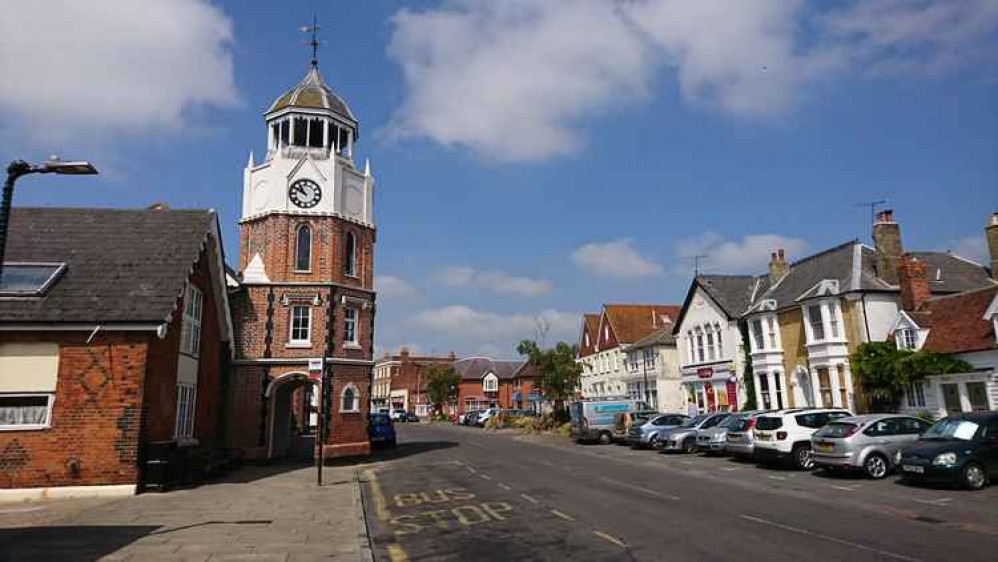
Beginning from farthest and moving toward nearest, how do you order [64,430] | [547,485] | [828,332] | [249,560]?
1. [828,332]
2. [547,485]
3. [64,430]
4. [249,560]

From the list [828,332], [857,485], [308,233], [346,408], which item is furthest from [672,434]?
[308,233]

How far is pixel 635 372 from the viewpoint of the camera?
49.5 metres

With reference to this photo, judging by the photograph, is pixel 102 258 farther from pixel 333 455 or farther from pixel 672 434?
pixel 672 434

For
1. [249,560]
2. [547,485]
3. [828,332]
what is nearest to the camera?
[249,560]

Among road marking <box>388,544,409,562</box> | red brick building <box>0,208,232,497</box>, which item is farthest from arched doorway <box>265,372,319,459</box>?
road marking <box>388,544,409,562</box>

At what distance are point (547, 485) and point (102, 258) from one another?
13.9 m

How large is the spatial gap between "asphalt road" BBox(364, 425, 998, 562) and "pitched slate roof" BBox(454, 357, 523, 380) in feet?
214

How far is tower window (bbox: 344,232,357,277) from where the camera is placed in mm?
29109

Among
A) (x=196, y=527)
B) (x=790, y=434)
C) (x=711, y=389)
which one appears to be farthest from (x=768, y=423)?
(x=711, y=389)

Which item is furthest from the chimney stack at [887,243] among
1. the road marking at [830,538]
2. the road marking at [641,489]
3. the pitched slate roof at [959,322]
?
the road marking at [830,538]

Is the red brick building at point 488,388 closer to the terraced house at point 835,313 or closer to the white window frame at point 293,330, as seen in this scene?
the terraced house at point 835,313

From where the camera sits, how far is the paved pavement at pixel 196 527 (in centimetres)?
958

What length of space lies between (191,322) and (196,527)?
34.3ft

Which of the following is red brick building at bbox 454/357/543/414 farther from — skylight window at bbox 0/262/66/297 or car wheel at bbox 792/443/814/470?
skylight window at bbox 0/262/66/297
